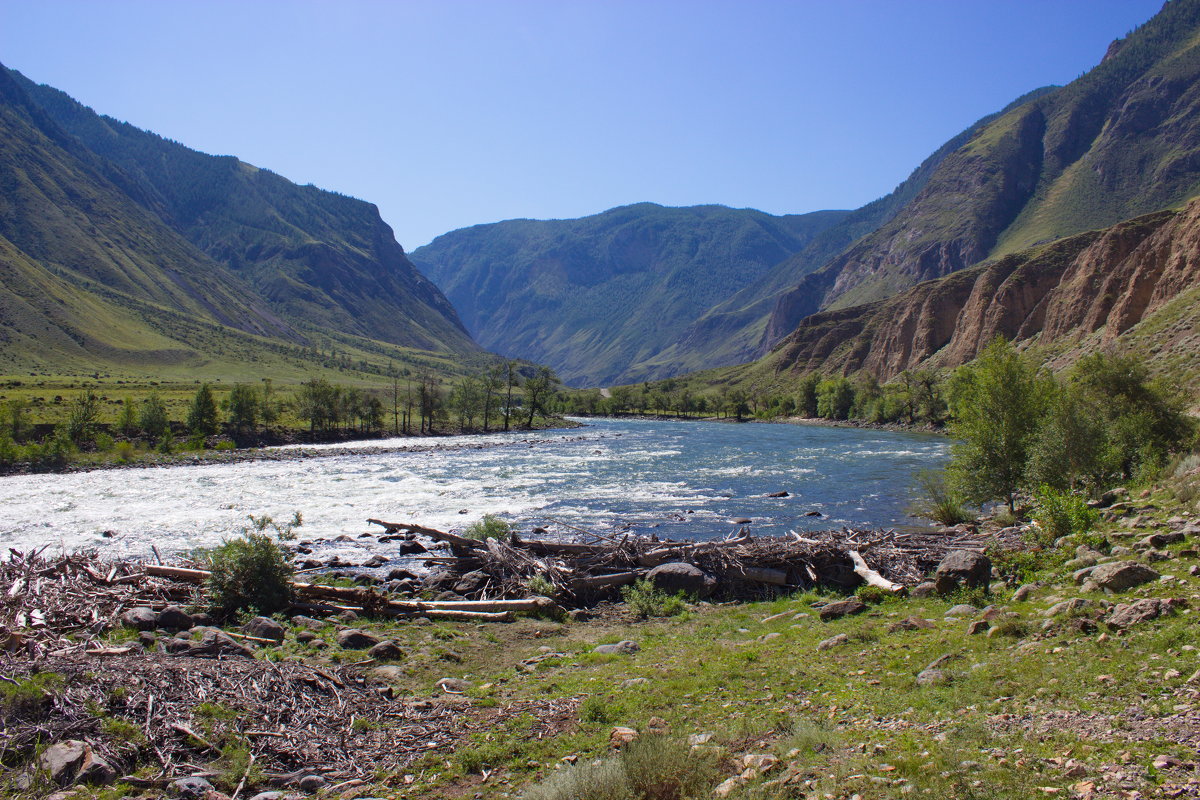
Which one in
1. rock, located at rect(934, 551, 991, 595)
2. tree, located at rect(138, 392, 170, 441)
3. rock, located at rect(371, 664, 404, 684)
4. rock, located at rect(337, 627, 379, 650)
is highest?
Result: tree, located at rect(138, 392, 170, 441)

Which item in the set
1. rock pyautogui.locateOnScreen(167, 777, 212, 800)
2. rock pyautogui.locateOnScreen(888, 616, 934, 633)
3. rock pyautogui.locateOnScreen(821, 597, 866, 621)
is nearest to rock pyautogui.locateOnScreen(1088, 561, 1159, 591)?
rock pyautogui.locateOnScreen(888, 616, 934, 633)

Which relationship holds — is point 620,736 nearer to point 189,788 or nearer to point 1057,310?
point 189,788

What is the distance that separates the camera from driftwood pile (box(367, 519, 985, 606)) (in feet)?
64.7

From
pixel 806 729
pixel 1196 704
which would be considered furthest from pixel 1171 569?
pixel 806 729

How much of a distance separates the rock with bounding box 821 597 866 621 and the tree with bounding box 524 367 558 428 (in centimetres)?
11392

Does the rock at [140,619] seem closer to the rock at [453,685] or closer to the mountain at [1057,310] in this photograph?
the rock at [453,685]

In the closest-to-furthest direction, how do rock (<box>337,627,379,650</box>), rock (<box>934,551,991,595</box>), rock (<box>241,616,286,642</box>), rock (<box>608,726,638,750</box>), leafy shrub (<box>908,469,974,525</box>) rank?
rock (<box>608,726,638,750</box>), rock (<box>241,616,286,642</box>), rock (<box>337,627,379,650</box>), rock (<box>934,551,991,595</box>), leafy shrub (<box>908,469,974,525</box>)

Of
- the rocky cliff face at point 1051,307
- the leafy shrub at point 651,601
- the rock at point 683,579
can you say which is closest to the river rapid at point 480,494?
the rock at point 683,579

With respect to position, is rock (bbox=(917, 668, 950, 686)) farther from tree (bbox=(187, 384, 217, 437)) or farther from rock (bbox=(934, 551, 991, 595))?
tree (bbox=(187, 384, 217, 437))

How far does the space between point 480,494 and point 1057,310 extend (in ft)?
398

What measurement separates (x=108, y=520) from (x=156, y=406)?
5095 centimetres

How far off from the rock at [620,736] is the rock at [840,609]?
8.15m

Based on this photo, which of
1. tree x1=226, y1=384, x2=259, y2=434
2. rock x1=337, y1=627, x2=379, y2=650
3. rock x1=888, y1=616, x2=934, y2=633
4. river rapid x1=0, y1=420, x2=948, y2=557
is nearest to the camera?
rock x1=888, y1=616, x2=934, y2=633

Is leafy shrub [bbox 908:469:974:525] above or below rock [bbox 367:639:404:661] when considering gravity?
above
